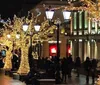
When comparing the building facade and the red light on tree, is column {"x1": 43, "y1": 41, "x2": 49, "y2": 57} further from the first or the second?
the red light on tree

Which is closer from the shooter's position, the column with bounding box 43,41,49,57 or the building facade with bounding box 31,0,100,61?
the building facade with bounding box 31,0,100,61

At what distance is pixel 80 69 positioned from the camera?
3991 cm

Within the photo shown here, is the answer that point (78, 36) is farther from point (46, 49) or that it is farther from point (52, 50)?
point (46, 49)

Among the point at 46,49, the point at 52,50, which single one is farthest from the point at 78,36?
the point at 46,49

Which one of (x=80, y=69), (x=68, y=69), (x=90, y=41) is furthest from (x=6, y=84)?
(x=90, y=41)

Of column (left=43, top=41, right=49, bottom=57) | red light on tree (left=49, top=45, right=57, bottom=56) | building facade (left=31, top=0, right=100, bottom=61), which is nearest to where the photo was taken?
building facade (left=31, top=0, right=100, bottom=61)

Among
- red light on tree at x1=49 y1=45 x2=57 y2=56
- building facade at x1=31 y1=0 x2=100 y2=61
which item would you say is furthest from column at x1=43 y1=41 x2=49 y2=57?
red light on tree at x1=49 y1=45 x2=57 y2=56

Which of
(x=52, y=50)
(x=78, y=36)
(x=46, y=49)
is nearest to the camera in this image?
(x=78, y=36)

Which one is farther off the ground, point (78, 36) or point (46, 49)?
point (78, 36)

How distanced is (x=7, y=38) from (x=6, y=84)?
16346mm

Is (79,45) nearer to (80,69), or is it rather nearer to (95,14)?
(80,69)

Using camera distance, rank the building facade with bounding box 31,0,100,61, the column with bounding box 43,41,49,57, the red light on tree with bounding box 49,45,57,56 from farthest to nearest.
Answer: the column with bounding box 43,41,49,57 < the red light on tree with bounding box 49,45,57,56 < the building facade with bounding box 31,0,100,61

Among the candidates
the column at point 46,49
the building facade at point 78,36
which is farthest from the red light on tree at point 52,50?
the column at point 46,49

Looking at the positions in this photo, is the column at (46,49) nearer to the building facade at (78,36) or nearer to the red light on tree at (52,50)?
the building facade at (78,36)
